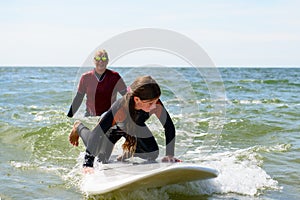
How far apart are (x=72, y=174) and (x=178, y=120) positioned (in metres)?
6.31

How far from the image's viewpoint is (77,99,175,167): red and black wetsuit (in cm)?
503

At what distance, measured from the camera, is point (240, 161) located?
7320 mm

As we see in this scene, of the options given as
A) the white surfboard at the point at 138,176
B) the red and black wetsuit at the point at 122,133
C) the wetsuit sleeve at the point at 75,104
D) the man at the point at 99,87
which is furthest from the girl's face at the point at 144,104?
the wetsuit sleeve at the point at 75,104

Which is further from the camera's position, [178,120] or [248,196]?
[178,120]

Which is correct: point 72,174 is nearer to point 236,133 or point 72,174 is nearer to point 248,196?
point 248,196

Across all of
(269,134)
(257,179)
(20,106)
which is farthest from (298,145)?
(20,106)

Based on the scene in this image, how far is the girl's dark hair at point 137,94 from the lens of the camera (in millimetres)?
4613

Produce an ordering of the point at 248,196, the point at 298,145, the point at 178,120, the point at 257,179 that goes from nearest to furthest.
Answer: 1. the point at 248,196
2. the point at 257,179
3. the point at 298,145
4. the point at 178,120

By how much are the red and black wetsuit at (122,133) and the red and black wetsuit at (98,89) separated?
193 centimetres

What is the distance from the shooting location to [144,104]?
15.8ft

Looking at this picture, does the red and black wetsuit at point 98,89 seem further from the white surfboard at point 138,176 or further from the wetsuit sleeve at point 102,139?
the white surfboard at point 138,176

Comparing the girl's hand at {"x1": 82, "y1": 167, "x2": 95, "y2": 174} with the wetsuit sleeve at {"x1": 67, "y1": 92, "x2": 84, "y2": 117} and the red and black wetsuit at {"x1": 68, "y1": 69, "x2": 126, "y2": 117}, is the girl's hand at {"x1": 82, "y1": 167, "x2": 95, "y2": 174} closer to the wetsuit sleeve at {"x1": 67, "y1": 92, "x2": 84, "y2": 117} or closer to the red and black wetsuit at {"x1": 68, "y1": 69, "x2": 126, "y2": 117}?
the red and black wetsuit at {"x1": 68, "y1": 69, "x2": 126, "y2": 117}

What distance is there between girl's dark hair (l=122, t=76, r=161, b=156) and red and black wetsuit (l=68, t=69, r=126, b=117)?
220 cm

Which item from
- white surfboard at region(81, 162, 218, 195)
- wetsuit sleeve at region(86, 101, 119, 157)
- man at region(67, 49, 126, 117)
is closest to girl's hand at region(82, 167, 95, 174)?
white surfboard at region(81, 162, 218, 195)
